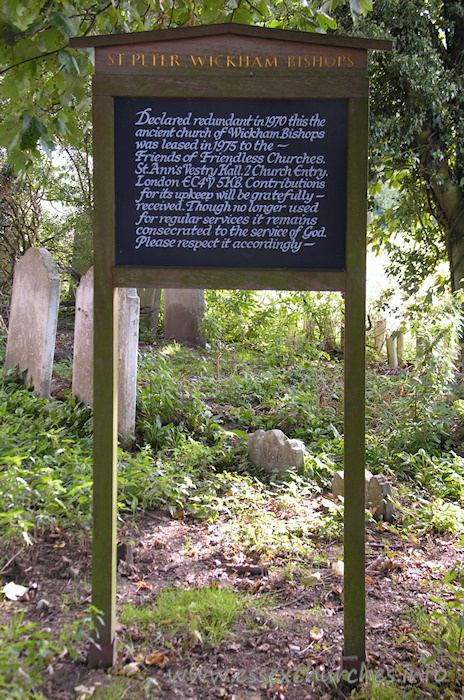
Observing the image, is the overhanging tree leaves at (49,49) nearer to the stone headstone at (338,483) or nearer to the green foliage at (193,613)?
the green foliage at (193,613)

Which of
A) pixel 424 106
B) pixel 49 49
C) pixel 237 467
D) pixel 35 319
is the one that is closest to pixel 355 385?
pixel 237 467

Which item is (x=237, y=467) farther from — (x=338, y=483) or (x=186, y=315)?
(x=186, y=315)

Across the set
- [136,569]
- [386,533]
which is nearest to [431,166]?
[386,533]

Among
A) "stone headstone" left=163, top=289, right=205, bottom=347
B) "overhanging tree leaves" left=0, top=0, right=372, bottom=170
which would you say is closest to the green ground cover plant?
"overhanging tree leaves" left=0, top=0, right=372, bottom=170

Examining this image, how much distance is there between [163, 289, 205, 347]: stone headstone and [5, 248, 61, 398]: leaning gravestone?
327 cm

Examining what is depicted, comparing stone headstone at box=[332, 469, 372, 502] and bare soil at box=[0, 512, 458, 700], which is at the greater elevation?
stone headstone at box=[332, 469, 372, 502]

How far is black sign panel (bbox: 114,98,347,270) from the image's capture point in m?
2.44

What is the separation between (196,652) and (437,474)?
275cm

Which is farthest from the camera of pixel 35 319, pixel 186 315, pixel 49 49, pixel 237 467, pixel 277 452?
pixel 186 315

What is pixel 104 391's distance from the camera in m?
2.51

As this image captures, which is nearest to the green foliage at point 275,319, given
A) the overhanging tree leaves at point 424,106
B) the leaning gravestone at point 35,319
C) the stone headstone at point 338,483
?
the overhanging tree leaves at point 424,106

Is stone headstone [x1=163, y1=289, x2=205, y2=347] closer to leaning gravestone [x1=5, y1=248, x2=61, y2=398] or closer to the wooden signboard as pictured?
leaning gravestone [x1=5, y1=248, x2=61, y2=398]

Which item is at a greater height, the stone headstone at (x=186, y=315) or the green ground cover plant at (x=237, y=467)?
the stone headstone at (x=186, y=315)

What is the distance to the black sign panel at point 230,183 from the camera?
96.0 inches
